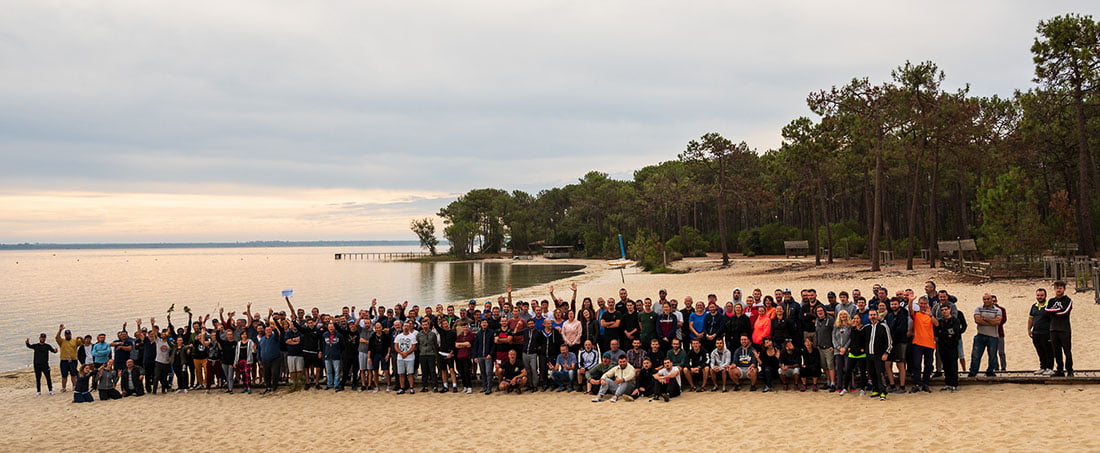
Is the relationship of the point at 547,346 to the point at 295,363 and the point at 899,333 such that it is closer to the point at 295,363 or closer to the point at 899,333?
the point at 295,363

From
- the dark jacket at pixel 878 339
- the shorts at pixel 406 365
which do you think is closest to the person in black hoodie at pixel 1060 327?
the dark jacket at pixel 878 339

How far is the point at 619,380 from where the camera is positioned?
11406mm

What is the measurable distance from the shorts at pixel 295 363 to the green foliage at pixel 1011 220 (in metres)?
27.0

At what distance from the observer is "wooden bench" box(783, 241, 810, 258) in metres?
53.9

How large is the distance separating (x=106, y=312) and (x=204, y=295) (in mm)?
13191

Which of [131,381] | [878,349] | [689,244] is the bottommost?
[131,381]

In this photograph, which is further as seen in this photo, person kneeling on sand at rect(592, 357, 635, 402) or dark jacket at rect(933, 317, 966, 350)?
person kneeling on sand at rect(592, 357, 635, 402)

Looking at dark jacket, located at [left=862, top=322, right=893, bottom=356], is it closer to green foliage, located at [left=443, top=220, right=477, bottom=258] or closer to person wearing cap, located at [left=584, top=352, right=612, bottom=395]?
person wearing cap, located at [left=584, top=352, right=612, bottom=395]

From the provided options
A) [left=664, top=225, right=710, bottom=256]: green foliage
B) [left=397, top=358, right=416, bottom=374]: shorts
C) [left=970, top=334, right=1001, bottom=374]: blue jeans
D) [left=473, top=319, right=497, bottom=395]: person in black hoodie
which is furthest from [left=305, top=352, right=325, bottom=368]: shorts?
[left=664, top=225, right=710, bottom=256]: green foliage

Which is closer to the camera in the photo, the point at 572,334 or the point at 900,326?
the point at 900,326

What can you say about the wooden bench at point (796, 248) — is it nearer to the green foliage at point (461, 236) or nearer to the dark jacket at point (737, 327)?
the dark jacket at point (737, 327)

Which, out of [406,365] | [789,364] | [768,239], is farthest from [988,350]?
[768,239]

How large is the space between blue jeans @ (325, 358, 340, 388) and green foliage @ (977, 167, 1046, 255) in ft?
86.9

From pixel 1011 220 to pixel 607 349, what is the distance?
23.0 metres
